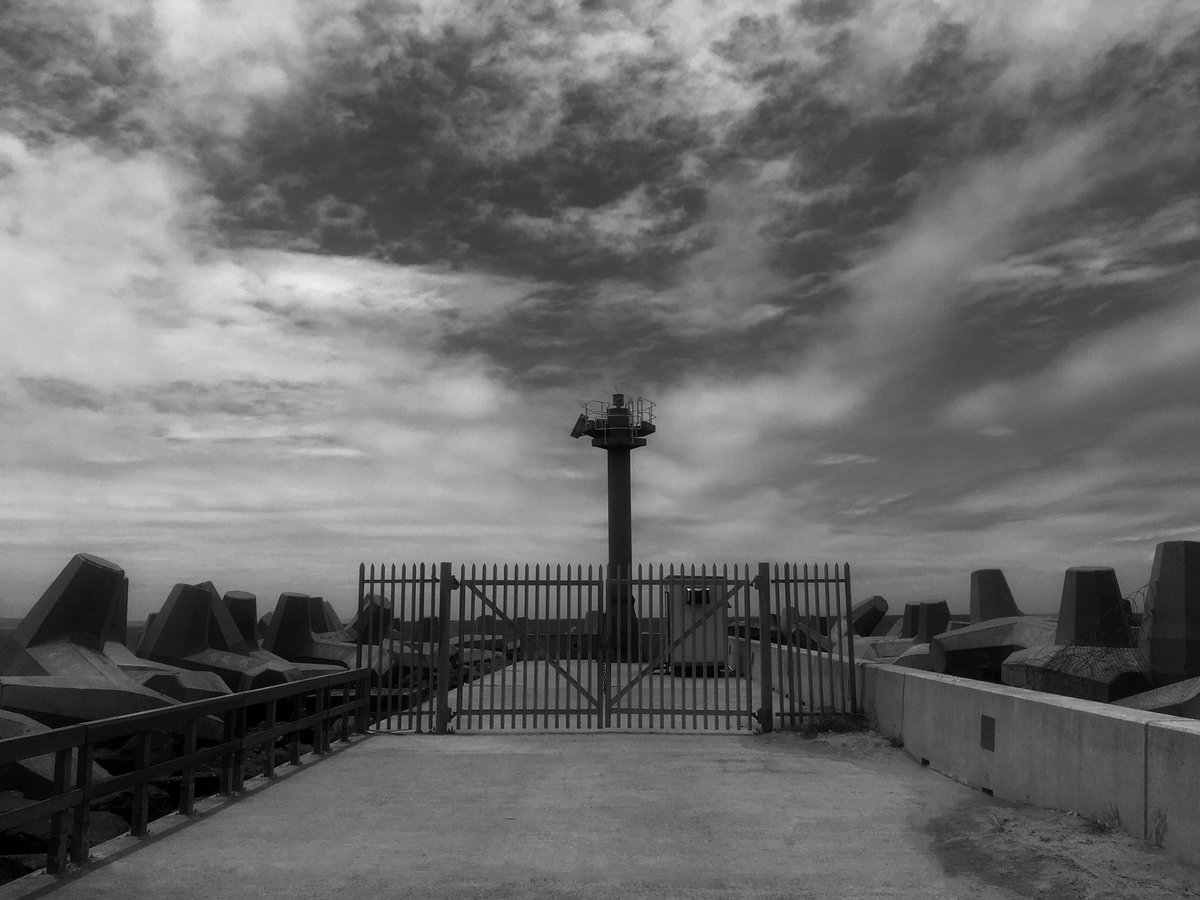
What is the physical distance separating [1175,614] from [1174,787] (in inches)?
277

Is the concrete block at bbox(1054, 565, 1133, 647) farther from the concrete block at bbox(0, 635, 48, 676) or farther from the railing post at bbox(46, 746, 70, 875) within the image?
the concrete block at bbox(0, 635, 48, 676)

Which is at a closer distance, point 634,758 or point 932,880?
point 932,880

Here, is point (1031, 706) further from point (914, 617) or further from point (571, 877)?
point (914, 617)

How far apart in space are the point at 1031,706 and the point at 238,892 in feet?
23.2

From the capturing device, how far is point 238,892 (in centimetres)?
687

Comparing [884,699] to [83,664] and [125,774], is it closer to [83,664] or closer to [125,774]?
[125,774]

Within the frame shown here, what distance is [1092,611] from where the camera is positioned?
14312mm

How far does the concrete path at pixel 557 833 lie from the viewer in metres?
7.01

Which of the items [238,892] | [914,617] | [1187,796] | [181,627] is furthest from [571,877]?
[914,617]

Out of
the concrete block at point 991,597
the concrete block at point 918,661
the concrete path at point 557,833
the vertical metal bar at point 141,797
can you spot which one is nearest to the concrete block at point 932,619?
the concrete block at point 991,597

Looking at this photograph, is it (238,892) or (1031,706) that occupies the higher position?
(1031,706)

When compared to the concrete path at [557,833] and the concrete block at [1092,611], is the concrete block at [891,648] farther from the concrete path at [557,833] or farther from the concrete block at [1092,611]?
the concrete path at [557,833]

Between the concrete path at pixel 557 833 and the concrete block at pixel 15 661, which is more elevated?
the concrete block at pixel 15 661

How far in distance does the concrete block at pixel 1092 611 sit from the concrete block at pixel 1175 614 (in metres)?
0.86
